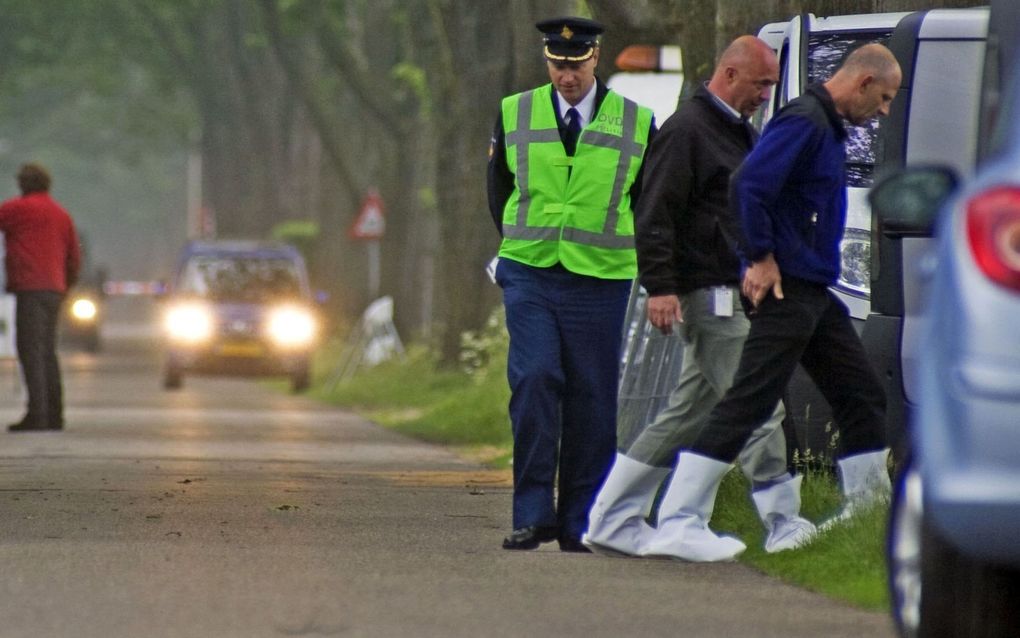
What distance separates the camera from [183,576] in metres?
8.03

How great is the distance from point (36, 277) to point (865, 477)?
9.45 metres

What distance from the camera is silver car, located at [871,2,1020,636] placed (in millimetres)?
5316

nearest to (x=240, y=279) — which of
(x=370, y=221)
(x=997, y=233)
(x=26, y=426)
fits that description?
(x=370, y=221)

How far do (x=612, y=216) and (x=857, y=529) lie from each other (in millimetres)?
1427

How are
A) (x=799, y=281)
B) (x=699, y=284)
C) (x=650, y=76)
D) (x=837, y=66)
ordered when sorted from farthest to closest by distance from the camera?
(x=650, y=76) → (x=837, y=66) → (x=699, y=284) → (x=799, y=281)

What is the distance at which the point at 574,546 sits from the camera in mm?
9172

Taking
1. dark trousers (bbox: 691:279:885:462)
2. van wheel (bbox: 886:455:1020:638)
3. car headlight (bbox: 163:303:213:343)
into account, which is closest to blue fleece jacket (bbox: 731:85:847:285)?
dark trousers (bbox: 691:279:885:462)

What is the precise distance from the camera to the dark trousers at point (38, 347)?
17.0m

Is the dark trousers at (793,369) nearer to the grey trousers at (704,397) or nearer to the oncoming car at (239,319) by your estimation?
the grey trousers at (704,397)

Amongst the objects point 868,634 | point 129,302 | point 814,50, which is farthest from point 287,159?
point 129,302

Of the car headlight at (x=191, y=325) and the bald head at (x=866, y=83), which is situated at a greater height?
the bald head at (x=866, y=83)

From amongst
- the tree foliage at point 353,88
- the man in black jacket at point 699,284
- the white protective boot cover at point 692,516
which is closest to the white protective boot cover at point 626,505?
the man in black jacket at point 699,284

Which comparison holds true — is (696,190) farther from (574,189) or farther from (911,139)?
(911,139)

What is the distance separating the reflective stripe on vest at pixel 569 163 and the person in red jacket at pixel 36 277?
333 inches
